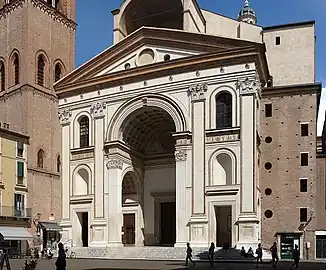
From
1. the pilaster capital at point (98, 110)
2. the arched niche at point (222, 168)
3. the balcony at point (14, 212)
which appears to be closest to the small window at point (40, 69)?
the pilaster capital at point (98, 110)

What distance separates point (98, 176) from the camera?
3366 cm

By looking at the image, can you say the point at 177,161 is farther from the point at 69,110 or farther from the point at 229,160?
the point at 69,110

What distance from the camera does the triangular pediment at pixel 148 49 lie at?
3128cm

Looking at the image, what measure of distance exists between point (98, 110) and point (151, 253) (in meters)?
10.2

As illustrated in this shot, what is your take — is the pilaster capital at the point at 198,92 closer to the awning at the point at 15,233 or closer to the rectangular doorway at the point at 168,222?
the rectangular doorway at the point at 168,222

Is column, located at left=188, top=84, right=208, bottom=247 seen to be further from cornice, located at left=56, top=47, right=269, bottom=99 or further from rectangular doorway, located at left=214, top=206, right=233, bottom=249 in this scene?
rectangular doorway, located at left=214, top=206, right=233, bottom=249

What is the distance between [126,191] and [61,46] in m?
16.6

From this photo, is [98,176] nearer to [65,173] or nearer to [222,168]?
[65,173]

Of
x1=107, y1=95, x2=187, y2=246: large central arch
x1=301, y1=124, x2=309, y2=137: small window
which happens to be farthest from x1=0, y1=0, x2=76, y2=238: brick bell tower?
x1=301, y1=124, x2=309, y2=137: small window

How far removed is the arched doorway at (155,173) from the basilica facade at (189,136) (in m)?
0.08

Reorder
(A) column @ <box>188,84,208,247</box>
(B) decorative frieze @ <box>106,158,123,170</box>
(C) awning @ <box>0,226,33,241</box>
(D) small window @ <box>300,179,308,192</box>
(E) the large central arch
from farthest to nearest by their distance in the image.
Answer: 1. (C) awning @ <box>0,226,33,241</box>
2. (E) the large central arch
3. (B) decorative frieze @ <box>106,158,123,170</box>
4. (D) small window @ <box>300,179,308,192</box>
5. (A) column @ <box>188,84,208,247</box>

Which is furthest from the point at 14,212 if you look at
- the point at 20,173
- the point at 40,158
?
the point at 40,158

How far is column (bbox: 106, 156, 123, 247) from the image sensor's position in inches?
1278

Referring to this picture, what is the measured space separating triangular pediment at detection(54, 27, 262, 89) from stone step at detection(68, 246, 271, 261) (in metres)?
11.4
